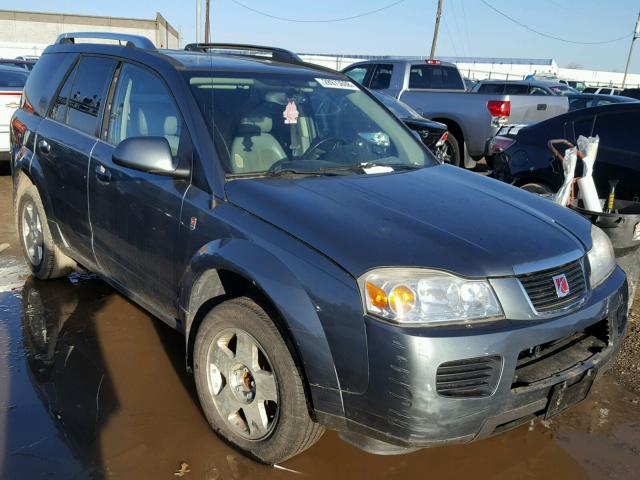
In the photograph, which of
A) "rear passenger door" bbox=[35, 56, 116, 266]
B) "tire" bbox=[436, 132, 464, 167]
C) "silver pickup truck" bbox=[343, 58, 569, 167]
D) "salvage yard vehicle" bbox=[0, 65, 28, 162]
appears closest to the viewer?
"rear passenger door" bbox=[35, 56, 116, 266]

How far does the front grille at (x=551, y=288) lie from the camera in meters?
2.36

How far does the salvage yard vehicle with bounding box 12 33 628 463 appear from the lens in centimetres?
221

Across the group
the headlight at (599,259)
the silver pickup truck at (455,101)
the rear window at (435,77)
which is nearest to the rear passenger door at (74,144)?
the headlight at (599,259)

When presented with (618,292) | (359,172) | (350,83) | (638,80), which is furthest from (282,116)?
(638,80)

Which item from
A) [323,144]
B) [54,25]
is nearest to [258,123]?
[323,144]

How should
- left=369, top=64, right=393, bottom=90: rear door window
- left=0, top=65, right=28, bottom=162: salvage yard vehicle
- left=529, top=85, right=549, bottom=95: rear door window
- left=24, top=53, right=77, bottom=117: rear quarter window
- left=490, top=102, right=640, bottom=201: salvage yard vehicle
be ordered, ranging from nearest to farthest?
1. left=24, top=53, right=77, bottom=117: rear quarter window
2. left=490, top=102, right=640, bottom=201: salvage yard vehicle
3. left=0, top=65, right=28, bottom=162: salvage yard vehicle
4. left=369, top=64, right=393, bottom=90: rear door window
5. left=529, top=85, right=549, bottom=95: rear door window

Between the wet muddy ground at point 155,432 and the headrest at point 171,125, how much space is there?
1435 mm

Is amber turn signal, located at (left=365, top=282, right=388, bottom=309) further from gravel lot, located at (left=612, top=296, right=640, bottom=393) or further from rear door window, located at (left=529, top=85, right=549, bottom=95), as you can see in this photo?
rear door window, located at (left=529, top=85, right=549, bottom=95)

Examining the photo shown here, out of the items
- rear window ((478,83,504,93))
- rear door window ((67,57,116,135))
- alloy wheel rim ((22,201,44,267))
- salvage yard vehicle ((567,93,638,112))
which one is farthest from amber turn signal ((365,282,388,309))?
rear window ((478,83,504,93))

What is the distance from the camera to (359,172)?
127 inches

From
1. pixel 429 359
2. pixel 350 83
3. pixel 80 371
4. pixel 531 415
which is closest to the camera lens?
pixel 429 359

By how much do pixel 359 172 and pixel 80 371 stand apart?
6.69 ft

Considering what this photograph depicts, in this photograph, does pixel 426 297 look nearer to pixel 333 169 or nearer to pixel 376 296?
pixel 376 296

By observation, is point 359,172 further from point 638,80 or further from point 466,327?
point 638,80
